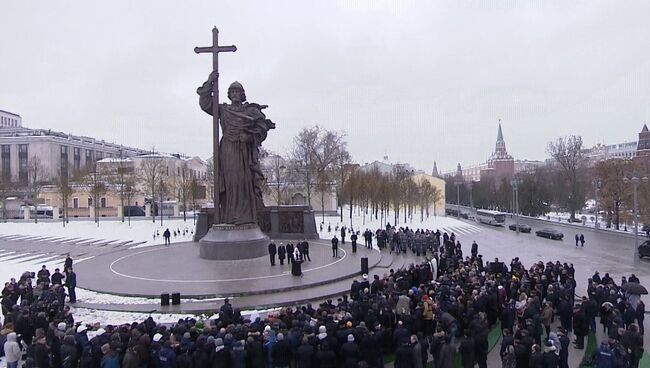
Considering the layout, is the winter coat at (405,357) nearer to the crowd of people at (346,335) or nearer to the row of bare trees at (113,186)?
the crowd of people at (346,335)

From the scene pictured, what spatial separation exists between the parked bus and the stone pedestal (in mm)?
41964

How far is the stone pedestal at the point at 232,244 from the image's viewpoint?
72.9 feet

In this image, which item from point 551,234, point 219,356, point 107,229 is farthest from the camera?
point 107,229

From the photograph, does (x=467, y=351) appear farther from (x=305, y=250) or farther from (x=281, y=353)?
(x=305, y=250)

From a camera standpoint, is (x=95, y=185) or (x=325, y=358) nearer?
(x=325, y=358)

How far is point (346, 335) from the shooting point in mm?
9617

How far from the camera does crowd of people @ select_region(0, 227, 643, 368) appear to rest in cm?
904

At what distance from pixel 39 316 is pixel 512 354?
Answer: 448 inches

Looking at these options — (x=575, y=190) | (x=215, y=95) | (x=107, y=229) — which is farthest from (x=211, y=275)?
(x=575, y=190)

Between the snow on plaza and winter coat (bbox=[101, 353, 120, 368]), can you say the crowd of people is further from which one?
the snow on plaza

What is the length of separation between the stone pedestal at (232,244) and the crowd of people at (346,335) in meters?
8.94

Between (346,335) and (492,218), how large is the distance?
5340 centimetres

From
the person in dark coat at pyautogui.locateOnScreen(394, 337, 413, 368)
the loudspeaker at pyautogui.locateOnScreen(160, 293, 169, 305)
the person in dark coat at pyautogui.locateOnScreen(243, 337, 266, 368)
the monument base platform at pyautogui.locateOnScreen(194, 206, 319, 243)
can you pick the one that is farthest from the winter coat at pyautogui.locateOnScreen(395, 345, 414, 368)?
the monument base platform at pyautogui.locateOnScreen(194, 206, 319, 243)

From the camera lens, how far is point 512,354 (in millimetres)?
9109
